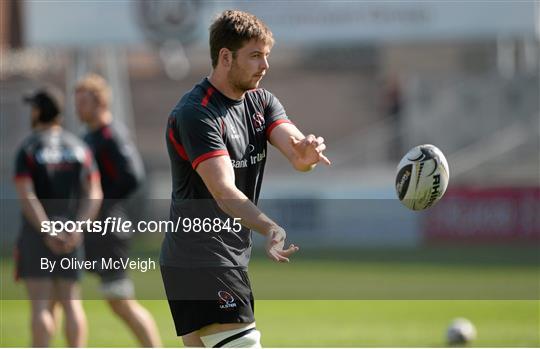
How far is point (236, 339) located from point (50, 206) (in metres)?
3.69

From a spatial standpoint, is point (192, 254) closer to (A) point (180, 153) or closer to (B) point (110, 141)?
(A) point (180, 153)

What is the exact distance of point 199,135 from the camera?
19.0 feet

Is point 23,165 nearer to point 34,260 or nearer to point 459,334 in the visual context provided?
point 34,260

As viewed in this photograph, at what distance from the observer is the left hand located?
237 inches

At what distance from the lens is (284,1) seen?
2497cm

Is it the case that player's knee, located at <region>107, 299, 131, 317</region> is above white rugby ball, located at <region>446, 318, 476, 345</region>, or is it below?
above

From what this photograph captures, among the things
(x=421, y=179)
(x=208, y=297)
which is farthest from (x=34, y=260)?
(x=421, y=179)

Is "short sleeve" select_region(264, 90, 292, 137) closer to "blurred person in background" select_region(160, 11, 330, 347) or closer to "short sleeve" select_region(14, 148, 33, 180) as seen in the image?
"blurred person in background" select_region(160, 11, 330, 347)

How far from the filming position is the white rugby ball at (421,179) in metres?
6.36

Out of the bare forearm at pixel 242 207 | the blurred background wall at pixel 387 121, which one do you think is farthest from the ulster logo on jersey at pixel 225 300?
the blurred background wall at pixel 387 121

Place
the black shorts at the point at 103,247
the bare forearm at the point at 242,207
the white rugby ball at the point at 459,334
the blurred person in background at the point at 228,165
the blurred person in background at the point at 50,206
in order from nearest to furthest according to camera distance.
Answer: the bare forearm at the point at 242,207, the blurred person in background at the point at 228,165, the blurred person in background at the point at 50,206, the black shorts at the point at 103,247, the white rugby ball at the point at 459,334

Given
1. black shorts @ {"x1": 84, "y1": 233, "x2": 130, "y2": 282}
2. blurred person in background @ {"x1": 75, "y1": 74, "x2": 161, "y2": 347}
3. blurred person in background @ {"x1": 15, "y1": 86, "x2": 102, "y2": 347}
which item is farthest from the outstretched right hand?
black shorts @ {"x1": 84, "y1": 233, "x2": 130, "y2": 282}

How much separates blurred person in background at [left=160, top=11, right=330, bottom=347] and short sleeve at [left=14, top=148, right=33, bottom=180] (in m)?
3.12

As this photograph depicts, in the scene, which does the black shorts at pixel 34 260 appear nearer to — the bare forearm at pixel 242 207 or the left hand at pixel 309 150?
the left hand at pixel 309 150
